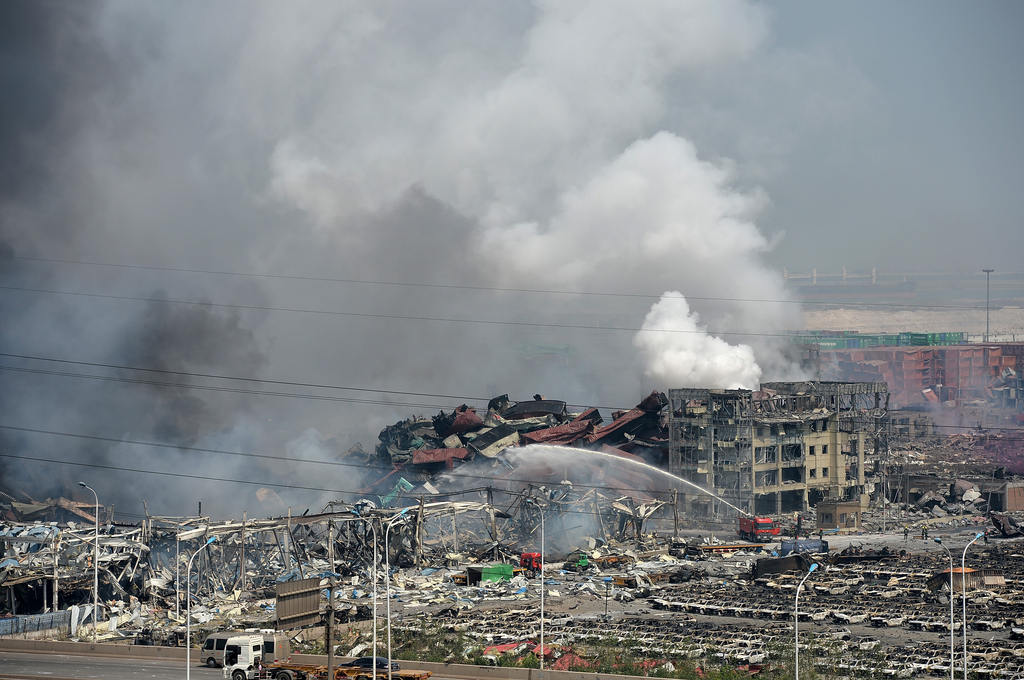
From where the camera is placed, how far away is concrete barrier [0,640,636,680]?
37781 millimetres

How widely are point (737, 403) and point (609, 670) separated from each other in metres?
48.0

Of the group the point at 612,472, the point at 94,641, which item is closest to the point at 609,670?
the point at 94,641

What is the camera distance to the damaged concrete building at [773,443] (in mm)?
84750

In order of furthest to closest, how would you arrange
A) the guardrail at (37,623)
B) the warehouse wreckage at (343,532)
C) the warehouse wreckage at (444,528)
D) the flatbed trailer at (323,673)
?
1. the warehouse wreckage at (343,532)
2. the warehouse wreckage at (444,528)
3. the guardrail at (37,623)
4. the flatbed trailer at (323,673)

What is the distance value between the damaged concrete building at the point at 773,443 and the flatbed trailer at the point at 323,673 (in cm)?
5060

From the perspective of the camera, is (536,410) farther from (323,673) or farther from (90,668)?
(323,673)

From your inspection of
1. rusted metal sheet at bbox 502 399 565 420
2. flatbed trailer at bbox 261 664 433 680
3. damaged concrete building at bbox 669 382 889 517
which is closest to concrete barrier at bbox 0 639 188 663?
flatbed trailer at bbox 261 664 433 680

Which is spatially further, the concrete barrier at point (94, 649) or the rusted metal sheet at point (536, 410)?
the rusted metal sheet at point (536, 410)

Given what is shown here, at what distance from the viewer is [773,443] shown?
86625 mm

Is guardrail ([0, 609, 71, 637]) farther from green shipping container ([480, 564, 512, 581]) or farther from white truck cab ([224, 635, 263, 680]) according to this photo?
green shipping container ([480, 564, 512, 581])

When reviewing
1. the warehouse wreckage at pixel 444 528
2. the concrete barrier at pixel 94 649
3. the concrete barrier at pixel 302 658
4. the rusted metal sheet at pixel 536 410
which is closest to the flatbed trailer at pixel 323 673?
the concrete barrier at pixel 302 658

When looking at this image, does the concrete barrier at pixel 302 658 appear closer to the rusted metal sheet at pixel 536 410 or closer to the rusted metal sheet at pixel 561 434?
the rusted metal sheet at pixel 561 434

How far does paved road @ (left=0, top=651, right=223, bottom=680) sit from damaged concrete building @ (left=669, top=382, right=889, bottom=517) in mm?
50912

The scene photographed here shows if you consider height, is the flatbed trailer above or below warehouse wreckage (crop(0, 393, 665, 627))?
below
